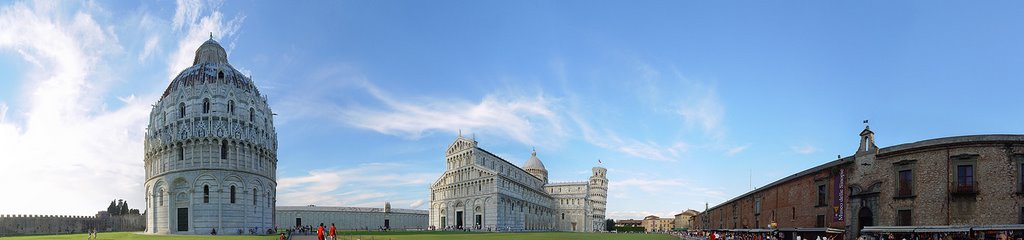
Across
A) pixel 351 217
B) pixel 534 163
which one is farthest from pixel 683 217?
pixel 351 217

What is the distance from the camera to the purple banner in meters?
36.0

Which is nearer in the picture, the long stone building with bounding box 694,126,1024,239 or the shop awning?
the shop awning

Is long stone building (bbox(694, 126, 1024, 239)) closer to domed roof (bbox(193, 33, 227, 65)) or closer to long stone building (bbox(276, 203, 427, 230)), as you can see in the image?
domed roof (bbox(193, 33, 227, 65))

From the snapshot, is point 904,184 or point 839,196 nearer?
point 904,184

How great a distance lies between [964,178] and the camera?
30.3 m

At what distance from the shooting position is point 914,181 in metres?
31.9

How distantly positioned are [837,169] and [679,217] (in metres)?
158

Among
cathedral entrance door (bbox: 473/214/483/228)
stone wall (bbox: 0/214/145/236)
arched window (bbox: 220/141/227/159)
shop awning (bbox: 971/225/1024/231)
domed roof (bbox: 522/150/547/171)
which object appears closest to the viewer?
shop awning (bbox: 971/225/1024/231)

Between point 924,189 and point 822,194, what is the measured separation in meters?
8.16

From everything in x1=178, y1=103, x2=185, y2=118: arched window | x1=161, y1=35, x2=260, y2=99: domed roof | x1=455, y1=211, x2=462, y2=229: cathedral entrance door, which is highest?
x1=161, y1=35, x2=260, y2=99: domed roof

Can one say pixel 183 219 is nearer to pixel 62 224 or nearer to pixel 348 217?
pixel 62 224

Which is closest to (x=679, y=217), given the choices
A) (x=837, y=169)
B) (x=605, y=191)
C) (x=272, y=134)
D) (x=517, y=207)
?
(x=605, y=191)

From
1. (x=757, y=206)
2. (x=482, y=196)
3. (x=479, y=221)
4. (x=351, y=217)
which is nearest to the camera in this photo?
(x=757, y=206)

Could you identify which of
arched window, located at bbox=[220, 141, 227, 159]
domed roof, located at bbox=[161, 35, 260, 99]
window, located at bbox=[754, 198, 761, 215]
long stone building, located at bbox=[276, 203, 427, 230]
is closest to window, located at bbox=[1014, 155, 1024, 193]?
window, located at bbox=[754, 198, 761, 215]
